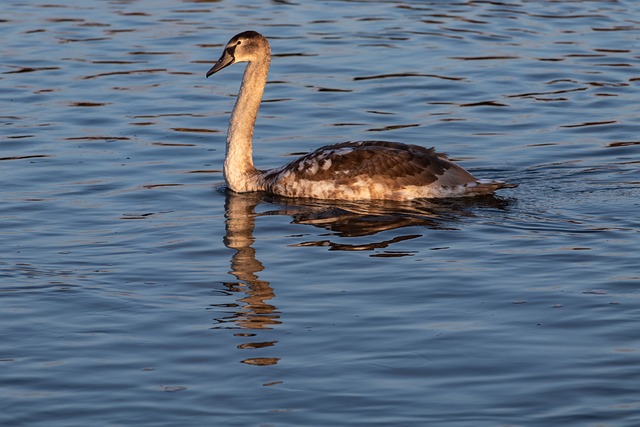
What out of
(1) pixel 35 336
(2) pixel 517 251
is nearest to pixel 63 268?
(1) pixel 35 336

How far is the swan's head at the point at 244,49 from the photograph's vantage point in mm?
15305

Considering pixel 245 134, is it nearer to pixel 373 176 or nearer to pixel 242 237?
pixel 373 176

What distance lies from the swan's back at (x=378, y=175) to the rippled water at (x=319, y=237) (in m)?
0.18

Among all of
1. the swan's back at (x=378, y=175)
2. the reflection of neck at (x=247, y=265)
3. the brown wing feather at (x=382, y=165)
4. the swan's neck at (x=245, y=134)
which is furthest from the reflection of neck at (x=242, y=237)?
the brown wing feather at (x=382, y=165)

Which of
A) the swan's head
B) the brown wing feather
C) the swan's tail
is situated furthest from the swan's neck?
the swan's tail

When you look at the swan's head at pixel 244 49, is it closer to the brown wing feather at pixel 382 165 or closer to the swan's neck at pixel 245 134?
the swan's neck at pixel 245 134

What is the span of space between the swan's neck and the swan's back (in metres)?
0.65

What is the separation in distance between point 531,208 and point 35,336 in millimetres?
5535

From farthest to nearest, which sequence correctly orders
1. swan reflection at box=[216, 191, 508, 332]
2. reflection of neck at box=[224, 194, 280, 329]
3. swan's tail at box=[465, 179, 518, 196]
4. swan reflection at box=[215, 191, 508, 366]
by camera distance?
1. swan's tail at box=[465, 179, 518, 196]
2. swan reflection at box=[216, 191, 508, 332]
3. swan reflection at box=[215, 191, 508, 366]
4. reflection of neck at box=[224, 194, 280, 329]

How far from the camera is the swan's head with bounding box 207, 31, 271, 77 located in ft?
50.2

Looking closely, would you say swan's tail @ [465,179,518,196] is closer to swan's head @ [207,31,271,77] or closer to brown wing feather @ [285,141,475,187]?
brown wing feather @ [285,141,475,187]

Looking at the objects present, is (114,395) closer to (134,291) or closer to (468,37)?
(134,291)

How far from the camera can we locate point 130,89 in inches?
768

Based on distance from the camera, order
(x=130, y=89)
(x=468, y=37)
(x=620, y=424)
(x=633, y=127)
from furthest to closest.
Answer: (x=468, y=37), (x=130, y=89), (x=633, y=127), (x=620, y=424)
